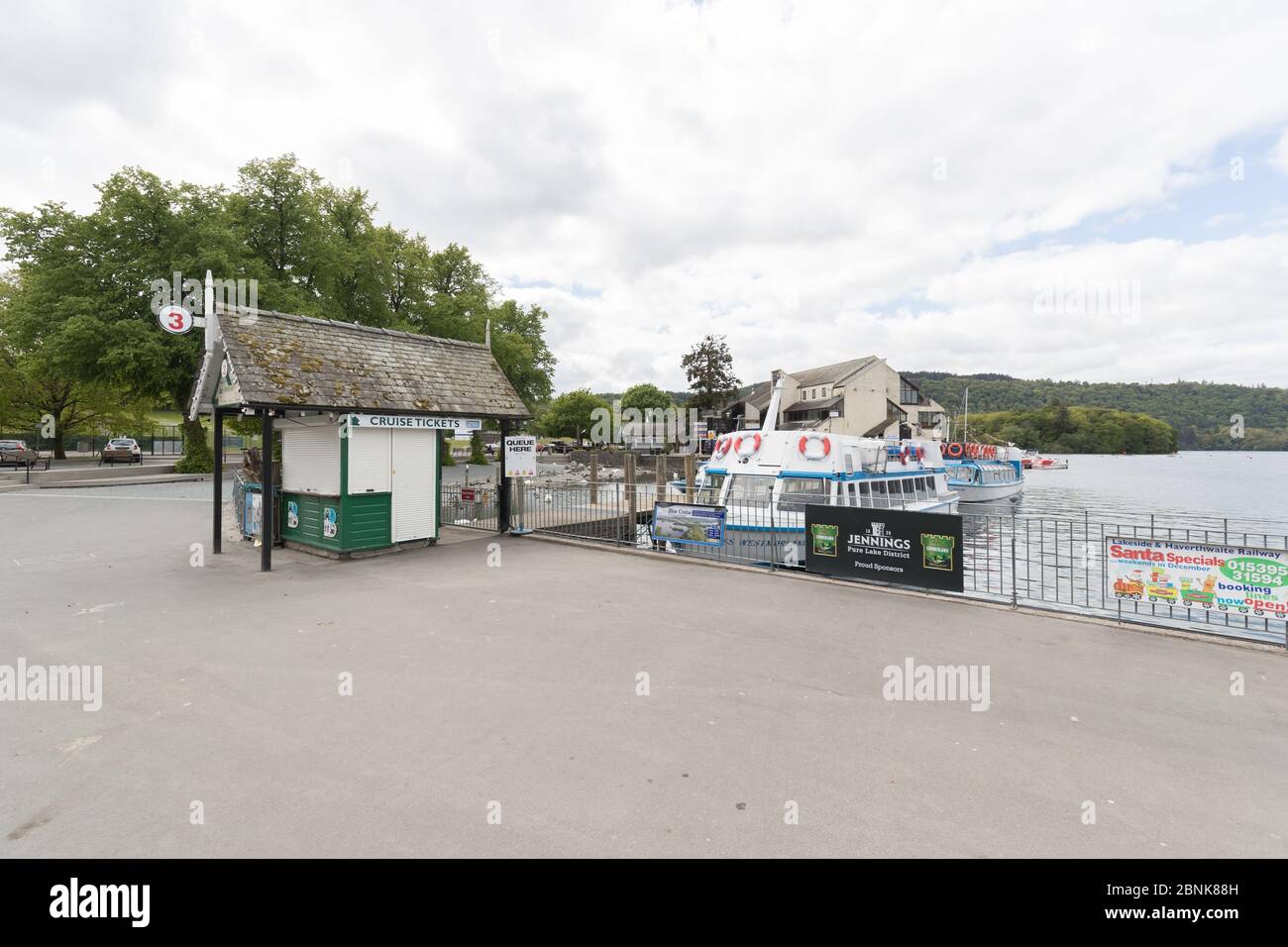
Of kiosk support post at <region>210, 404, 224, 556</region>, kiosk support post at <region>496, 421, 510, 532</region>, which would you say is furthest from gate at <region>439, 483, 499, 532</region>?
kiosk support post at <region>210, 404, 224, 556</region>

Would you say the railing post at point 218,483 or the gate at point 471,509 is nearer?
the railing post at point 218,483

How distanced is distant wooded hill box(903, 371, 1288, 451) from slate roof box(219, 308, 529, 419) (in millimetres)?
120747

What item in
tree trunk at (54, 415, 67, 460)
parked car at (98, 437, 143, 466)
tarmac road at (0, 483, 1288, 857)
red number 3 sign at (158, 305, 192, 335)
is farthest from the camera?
tree trunk at (54, 415, 67, 460)

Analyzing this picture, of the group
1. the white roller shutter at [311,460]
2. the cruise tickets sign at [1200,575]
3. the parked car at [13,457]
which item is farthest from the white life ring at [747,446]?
the parked car at [13,457]

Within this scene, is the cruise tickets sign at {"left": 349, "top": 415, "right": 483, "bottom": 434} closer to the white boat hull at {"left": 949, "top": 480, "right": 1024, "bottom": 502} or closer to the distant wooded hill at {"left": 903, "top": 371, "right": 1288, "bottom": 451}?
the white boat hull at {"left": 949, "top": 480, "right": 1024, "bottom": 502}

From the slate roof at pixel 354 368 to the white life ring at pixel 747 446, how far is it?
588 centimetres

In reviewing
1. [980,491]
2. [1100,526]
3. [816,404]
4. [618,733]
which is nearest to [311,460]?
[618,733]

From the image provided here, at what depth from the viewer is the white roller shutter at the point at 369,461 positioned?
12.8 m

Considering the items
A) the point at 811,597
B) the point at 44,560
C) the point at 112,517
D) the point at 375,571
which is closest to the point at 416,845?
the point at 811,597

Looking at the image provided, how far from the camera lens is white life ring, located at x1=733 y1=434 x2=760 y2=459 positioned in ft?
53.3

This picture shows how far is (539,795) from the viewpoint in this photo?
404 centimetres

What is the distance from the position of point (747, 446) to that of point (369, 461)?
31.0 ft

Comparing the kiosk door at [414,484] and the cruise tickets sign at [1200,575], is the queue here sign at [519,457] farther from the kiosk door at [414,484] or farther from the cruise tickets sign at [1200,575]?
the cruise tickets sign at [1200,575]

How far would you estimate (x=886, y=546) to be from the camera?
409 inches
